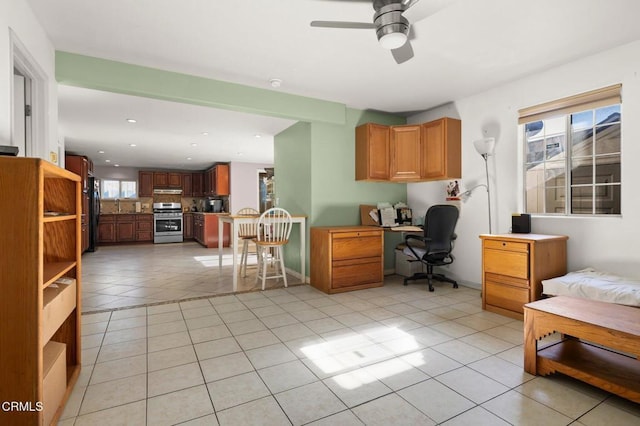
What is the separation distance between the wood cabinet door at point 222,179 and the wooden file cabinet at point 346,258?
533 cm

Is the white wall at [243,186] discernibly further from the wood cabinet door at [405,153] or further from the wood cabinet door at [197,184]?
the wood cabinet door at [405,153]

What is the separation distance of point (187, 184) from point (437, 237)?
866cm

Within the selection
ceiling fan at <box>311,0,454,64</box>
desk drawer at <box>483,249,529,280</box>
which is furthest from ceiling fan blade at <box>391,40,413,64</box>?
desk drawer at <box>483,249,529,280</box>

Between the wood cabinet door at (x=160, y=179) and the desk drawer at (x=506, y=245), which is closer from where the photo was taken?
the desk drawer at (x=506, y=245)

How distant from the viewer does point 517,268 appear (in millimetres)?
3057

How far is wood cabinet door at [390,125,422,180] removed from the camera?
453 centimetres

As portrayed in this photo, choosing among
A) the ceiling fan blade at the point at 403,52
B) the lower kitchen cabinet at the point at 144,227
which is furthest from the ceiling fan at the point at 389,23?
the lower kitchen cabinet at the point at 144,227

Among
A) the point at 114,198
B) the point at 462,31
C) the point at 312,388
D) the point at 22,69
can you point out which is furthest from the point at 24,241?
the point at 114,198

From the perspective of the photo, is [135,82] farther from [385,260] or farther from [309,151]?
[385,260]

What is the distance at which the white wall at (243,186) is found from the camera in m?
8.86

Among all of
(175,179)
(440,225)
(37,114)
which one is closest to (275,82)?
(37,114)

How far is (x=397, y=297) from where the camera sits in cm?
379

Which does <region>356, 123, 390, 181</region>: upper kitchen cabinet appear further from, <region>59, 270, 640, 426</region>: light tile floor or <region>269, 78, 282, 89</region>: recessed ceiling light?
<region>59, 270, 640, 426</region>: light tile floor

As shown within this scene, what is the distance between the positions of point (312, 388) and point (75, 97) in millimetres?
4343
